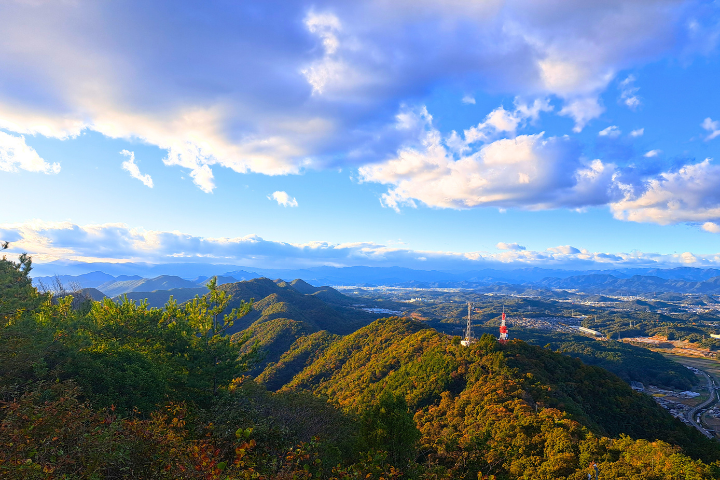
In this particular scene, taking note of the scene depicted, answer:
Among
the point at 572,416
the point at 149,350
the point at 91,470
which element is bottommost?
the point at 572,416

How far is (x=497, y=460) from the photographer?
2725cm

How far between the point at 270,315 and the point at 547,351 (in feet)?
363

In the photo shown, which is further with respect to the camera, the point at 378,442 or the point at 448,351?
the point at 448,351

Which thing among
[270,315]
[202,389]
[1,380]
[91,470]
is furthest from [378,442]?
[270,315]

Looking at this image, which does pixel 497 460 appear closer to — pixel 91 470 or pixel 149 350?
pixel 91 470

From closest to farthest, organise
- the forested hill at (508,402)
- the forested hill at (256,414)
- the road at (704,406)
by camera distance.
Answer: the forested hill at (256,414), the forested hill at (508,402), the road at (704,406)

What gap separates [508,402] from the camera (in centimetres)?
4012

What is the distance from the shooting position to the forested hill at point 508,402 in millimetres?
27250

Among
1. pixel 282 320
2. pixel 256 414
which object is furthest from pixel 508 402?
pixel 282 320

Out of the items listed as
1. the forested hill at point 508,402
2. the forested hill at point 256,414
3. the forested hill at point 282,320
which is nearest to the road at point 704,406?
the forested hill at point 508,402

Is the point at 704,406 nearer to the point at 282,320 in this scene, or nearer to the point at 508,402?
the point at 508,402

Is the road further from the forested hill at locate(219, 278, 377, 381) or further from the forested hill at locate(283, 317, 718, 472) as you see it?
the forested hill at locate(219, 278, 377, 381)

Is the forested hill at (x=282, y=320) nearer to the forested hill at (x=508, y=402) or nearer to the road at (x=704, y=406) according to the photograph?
the forested hill at (x=508, y=402)

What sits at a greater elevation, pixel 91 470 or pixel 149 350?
pixel 91 470
